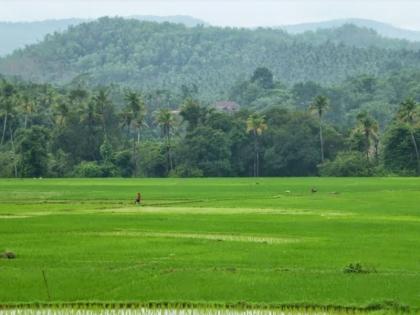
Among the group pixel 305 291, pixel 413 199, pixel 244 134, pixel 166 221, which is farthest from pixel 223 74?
pixel 305 291

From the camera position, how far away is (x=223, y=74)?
633ft

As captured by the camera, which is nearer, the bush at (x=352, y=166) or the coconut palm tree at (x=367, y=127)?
the bush at (x=352, y=166)

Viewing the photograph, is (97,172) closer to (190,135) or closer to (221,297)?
(190,135)

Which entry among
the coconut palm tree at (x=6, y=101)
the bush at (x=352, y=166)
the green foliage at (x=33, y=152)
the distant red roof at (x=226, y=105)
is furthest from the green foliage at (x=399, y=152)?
the distant red roof at (x=226, y=105)

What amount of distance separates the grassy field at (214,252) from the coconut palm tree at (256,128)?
40918mm

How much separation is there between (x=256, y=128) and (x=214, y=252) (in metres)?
62.5

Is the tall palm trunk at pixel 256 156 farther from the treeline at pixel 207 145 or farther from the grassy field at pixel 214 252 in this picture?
the grassy field at pixel 214 252

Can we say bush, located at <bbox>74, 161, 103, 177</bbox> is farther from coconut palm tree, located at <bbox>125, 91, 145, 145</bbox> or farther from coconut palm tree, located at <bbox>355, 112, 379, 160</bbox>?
coconut palm tree, located at <bbox>355, 112, 379, 160</bbox>

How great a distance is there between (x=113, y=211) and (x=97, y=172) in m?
48.4

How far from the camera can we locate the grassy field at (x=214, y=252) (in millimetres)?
16938

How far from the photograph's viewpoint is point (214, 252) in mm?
22609

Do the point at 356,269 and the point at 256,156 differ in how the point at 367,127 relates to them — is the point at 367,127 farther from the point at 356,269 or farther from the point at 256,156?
the point at 356,269

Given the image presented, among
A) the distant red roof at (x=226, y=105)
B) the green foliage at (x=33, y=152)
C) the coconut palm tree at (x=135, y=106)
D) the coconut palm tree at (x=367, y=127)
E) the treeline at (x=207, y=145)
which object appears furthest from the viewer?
the distant red roof at (x=226, y=105)

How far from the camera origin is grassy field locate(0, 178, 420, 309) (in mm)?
16938
